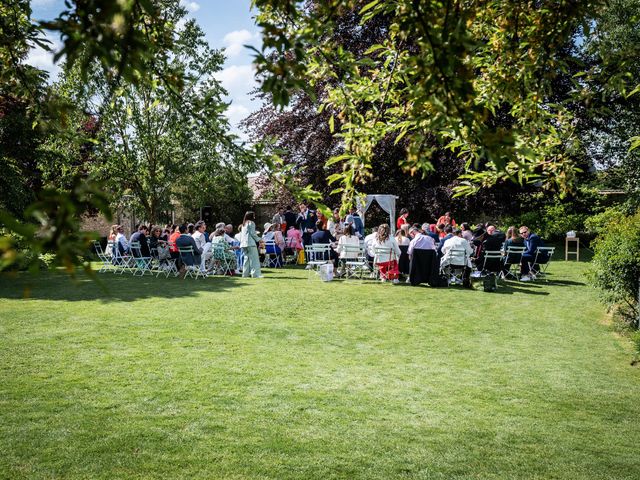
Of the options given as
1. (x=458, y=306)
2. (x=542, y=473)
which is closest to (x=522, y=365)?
(x=542, y=473)

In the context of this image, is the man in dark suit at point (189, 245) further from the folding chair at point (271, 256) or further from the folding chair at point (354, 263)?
the folding chair at point (354, 263)

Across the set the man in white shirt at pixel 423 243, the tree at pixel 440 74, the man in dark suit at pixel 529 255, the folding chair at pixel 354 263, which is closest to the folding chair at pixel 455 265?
the man in white shirt at pixel 423 243

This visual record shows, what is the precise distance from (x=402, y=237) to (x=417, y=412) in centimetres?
1155

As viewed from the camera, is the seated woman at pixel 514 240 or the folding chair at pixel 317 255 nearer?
the seated woman at pixel 514 240

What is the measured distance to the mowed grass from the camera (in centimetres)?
495

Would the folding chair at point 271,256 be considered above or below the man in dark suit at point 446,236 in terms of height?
below

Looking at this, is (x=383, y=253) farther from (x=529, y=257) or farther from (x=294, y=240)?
(x=294, y=240)

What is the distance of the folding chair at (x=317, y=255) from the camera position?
62.3 feet

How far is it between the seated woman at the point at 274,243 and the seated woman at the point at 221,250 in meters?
2.58

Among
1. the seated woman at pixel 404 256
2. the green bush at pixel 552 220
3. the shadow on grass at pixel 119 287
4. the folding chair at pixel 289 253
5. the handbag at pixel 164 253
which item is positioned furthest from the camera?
the green bush at pixel 552 220

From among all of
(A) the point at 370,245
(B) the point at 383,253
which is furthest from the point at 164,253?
(B) the point at 383,253

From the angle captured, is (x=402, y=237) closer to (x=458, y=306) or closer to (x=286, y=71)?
(x=458, y=306)

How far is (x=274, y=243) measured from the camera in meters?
21.8

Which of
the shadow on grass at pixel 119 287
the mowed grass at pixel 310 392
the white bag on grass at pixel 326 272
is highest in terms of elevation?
the white bag on grass at pixel 326 272
